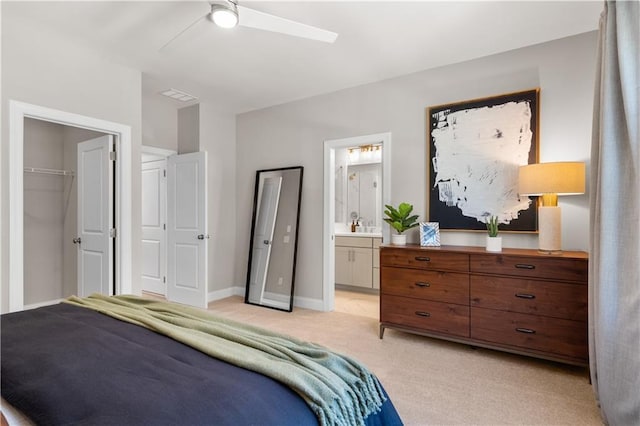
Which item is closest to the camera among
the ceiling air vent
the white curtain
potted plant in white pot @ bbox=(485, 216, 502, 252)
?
the white curtain

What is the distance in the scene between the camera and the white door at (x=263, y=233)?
4625 mm

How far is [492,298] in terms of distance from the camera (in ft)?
9.03

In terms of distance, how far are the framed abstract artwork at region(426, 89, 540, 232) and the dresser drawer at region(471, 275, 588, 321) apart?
597 mm

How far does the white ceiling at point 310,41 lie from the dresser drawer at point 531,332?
227cm

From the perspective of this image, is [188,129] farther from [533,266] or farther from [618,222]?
[618,222]

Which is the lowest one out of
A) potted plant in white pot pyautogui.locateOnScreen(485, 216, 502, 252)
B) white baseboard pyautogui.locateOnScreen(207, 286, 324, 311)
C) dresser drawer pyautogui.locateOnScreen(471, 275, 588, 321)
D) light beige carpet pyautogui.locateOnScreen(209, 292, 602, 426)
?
light beige carpet pyautogui.locateOnScreen(209, 292, 602, 426)

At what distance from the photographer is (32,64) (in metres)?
2.81

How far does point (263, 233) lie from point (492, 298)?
2.94 metres

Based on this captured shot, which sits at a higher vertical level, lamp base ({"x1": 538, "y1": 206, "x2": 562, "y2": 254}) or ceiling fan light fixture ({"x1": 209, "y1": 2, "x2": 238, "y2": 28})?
ceiling fan light fixture ({"x1": 209, "y1": 2, "x2": 238, "y2": 28})

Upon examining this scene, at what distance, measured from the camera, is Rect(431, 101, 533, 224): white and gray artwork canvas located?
3.04m

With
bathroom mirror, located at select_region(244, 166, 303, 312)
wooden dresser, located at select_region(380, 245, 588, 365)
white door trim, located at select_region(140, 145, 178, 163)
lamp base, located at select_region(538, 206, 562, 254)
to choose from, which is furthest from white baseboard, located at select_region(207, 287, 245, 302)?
lamp base, located at select_region(538, 206, 562, 254)

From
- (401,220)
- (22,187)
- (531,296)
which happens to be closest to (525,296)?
(531,296)

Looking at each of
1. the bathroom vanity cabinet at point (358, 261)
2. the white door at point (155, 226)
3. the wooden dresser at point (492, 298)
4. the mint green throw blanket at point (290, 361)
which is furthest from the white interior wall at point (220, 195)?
the mint green throw blanket at point (290, 361)

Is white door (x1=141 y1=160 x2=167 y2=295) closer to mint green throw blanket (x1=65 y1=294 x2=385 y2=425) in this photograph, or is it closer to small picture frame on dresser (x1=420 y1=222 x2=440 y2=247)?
mint green throw blanket (x1=65 y1=294 x2=385 y2=425)
